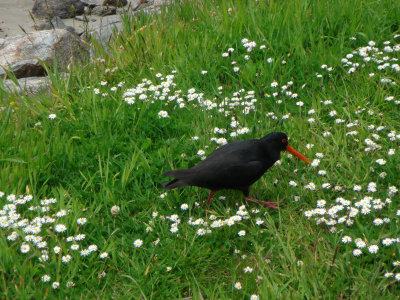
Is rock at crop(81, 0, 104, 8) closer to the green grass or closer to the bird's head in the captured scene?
the green grass

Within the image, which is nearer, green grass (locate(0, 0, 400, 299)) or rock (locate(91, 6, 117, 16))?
green grass (locate(0, 0, 400, 299))

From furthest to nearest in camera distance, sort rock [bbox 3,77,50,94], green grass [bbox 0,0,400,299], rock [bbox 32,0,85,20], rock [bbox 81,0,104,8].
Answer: rock [bbox 81,0,104,8] < rock [bbox 32,0,85,20] < rock [bbox 3,77,50,94] < green grass [bbox 0,0,400,299]

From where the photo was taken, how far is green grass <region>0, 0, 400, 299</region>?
11.0ft

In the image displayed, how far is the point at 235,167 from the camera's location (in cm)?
396

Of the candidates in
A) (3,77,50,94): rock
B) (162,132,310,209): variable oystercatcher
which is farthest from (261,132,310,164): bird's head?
(3,77,50,94): rock

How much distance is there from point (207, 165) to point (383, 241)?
4.63 ft

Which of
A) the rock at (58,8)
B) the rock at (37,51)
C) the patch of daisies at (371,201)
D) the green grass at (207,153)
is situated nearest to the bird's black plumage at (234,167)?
the green grass at (207,153)

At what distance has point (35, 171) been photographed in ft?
13.9

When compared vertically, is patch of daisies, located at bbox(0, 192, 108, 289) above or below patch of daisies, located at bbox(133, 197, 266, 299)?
above

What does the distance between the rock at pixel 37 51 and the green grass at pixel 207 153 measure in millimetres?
→ 1177

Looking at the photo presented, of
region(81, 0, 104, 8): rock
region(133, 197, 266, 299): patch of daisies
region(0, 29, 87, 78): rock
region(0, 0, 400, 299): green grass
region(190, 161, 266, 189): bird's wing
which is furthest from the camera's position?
region(81, 0, 104, 8): rock

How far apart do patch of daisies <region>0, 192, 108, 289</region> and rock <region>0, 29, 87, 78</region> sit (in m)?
3.48

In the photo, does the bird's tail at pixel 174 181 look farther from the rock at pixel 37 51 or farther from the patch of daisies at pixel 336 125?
the rock at pixel 37 51

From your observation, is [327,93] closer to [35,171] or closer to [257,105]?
[257,105]
